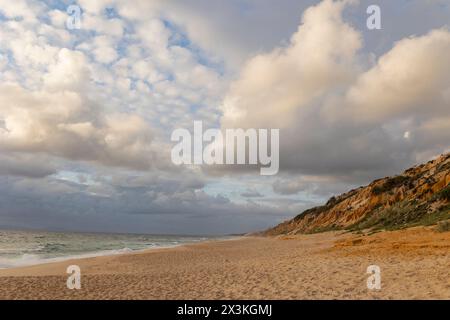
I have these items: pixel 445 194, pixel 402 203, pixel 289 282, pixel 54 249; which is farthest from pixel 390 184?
pixel 289 282

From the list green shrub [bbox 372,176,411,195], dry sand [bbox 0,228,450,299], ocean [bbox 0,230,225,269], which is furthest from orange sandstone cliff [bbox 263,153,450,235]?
ocean [bbox 0,230,225,269]

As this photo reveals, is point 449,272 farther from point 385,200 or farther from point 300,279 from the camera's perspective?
point 385,200

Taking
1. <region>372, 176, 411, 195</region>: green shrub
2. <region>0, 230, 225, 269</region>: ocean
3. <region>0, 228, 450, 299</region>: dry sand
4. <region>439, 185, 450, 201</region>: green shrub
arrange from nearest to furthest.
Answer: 1. <region>0, 228, 450, 299</region>: dry sand
2. <region>0, 230, 225, 269</region>: ocean
3. <region>439, 185, 450, 201</region>: green shrub
4. <region>372, 176, 411, 195</region>: green shrub

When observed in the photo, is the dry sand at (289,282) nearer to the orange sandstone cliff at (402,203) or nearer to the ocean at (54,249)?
the ocean at (54,249)

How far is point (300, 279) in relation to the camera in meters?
16.1

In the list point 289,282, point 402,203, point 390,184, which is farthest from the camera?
point 390,184

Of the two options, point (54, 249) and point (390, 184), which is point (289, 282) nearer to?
point (54, 249)

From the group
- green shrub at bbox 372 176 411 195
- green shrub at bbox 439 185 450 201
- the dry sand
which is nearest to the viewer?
the dry sand

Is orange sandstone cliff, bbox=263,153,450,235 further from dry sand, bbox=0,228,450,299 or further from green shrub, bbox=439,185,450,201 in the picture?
dry sand, bbox=0,228,450,299

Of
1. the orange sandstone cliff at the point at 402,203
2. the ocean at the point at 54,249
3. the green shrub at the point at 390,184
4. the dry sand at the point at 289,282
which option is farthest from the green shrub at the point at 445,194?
the ocean at the point at 54,249

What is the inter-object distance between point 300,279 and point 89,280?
10.5 meters

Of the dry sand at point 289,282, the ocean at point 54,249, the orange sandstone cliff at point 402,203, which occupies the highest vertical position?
the orange sandstone cliff at point 402,203
